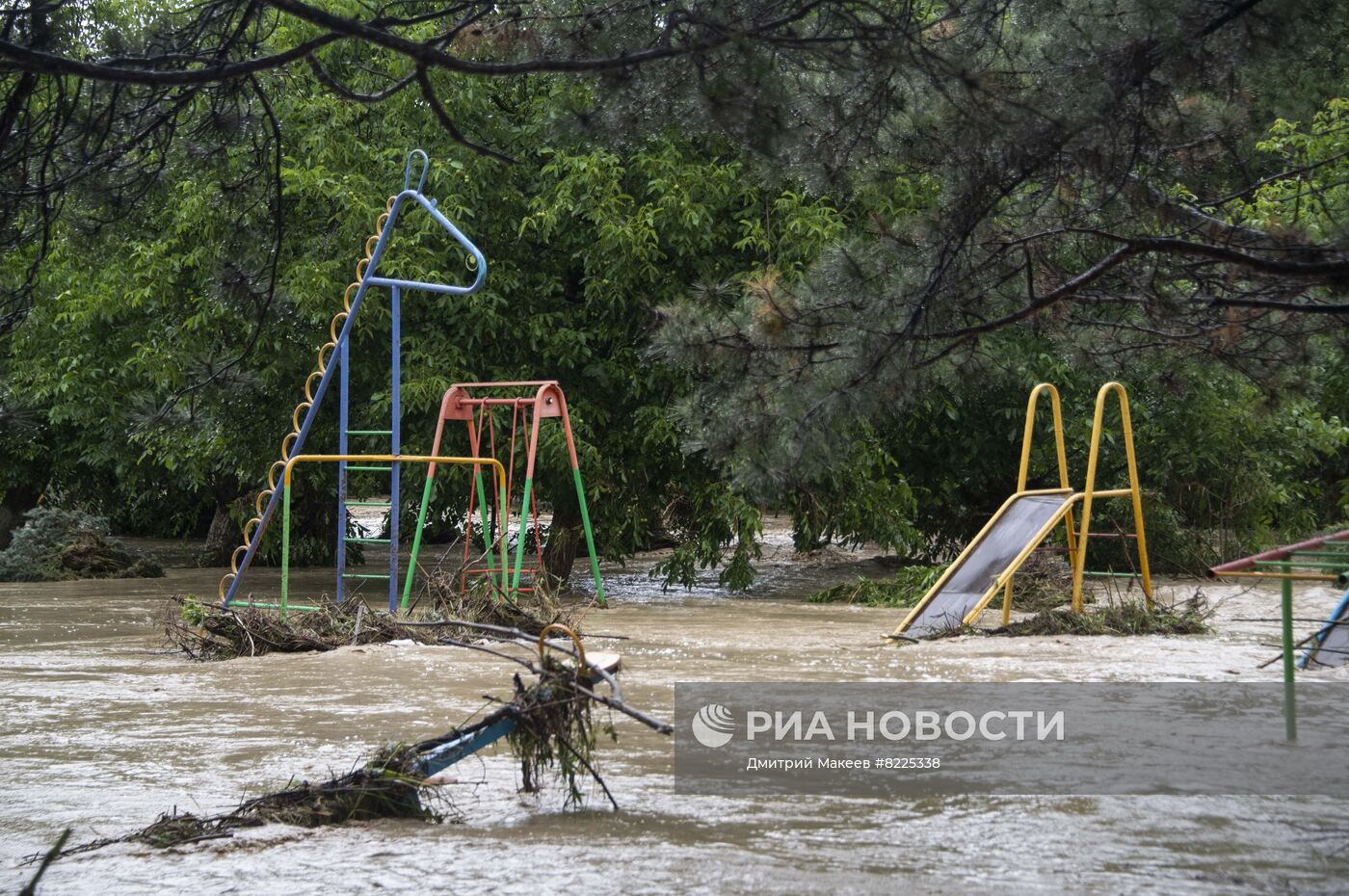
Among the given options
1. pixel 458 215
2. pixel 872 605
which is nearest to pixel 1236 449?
pixel 872 605

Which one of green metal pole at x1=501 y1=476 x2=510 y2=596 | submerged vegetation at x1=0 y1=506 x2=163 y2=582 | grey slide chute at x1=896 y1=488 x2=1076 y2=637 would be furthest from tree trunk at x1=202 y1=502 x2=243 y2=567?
grey slide chute at x1=896 y1=488 x2=1076 y2=637

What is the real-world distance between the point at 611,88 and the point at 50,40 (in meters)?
1.85

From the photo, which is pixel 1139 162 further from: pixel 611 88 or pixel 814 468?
pixel 611 88

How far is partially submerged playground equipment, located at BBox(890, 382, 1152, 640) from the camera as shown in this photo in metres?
9.93

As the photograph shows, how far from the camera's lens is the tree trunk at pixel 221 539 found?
61.1 feet

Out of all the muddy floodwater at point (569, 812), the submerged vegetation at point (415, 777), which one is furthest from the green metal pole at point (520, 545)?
the submerged vegetation at point (415, 777)

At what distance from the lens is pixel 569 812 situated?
5.07 metres

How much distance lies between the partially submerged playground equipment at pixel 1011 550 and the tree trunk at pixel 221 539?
11.2 metres

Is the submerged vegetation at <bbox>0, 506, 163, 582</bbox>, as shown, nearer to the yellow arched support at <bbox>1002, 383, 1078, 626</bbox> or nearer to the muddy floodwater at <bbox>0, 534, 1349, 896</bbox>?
the muddy floodwater at <bbox>0, 534, 1349, 896</bbox>

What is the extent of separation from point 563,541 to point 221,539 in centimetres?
656

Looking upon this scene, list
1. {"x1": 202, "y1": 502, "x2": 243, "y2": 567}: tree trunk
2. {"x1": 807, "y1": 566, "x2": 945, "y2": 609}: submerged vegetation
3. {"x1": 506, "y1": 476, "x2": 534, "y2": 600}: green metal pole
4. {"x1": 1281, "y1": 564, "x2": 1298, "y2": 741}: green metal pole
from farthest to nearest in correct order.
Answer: {"x1": 202, "y1": 502, "x2": 243, "y2": 567}: tree trunk, {"x1": 807, "y1": 566, "x2": 945, "y2": 609}: submerged vegetation, {"x1": 506, "y1": 476, "x2": 534, "y2": 600}: green metal pole, {"x1": 1281, "y1": 564, "x2": 1298, "y2": 741}: green metal pole

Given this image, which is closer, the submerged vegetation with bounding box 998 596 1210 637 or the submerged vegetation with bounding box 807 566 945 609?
the submerged vegetation with bounding box 998 596 1210 637

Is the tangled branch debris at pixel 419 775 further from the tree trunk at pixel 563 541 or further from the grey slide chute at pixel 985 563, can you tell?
the tree trunk at pixel 563 541

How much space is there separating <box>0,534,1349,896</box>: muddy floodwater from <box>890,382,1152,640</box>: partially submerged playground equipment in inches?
22.6
